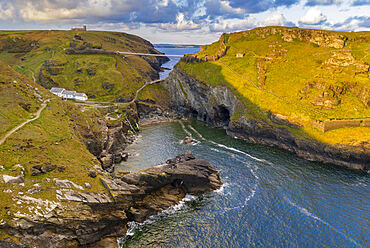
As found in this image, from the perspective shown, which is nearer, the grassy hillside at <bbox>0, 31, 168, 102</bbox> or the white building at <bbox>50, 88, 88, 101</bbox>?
the white building at <bbox>50, 88, 88, 101</bbox>

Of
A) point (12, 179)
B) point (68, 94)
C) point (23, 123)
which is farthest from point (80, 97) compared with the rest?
point (12, 179)

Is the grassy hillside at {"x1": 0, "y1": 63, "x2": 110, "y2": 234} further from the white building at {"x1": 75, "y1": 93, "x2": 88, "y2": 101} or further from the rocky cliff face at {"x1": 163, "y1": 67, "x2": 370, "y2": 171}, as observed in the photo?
the rocky cliff face at {"x1": 163, "y1": 67, "x2": 370, "y2": 171}

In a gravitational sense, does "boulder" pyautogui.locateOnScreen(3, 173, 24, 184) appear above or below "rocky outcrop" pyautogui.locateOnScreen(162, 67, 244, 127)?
above

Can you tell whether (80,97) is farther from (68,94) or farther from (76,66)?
(76,66)

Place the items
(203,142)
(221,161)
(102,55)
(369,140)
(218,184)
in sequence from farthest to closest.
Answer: (102,55) → (203,142) → (221,161) → (369,140) → (218,184)

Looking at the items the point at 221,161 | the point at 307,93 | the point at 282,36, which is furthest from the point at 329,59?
the point at 221,161

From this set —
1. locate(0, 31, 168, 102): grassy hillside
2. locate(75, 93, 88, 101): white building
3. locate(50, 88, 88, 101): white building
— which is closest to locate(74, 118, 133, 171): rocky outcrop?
locate(75, 93, 88, 101): white building

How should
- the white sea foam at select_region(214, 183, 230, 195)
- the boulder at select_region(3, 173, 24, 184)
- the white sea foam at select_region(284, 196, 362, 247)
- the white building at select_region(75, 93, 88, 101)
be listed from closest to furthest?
the boulder at select_region(3, 173, 24, 184) < the white sea foam at select_region(284, 196, 362, 247) < the white sea foam at select_region(214, 183, 230, 195) < the white building at select_region(75, 93, 88, 101)

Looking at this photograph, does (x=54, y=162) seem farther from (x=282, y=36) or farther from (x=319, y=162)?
(x=282, y=36)
